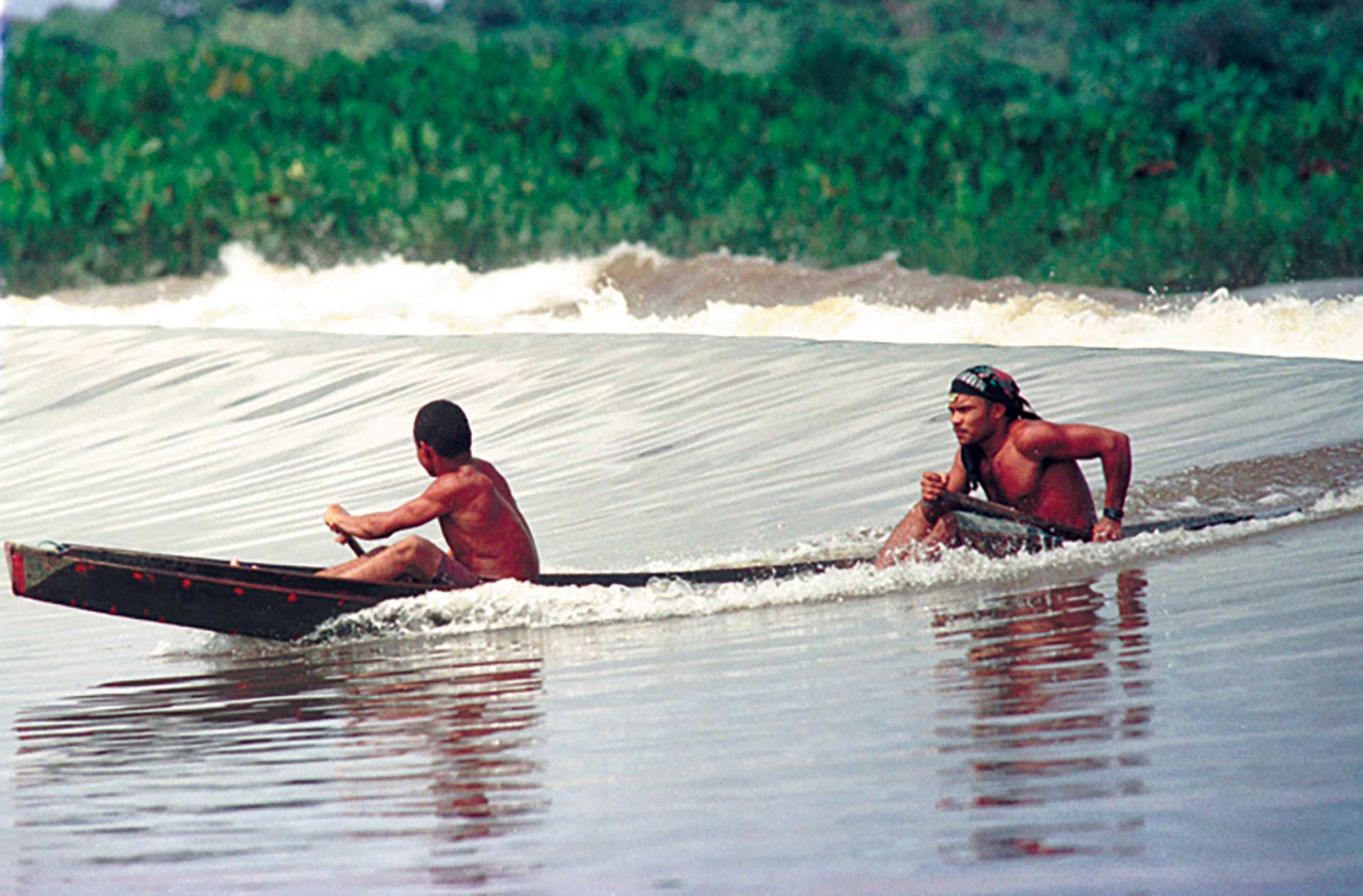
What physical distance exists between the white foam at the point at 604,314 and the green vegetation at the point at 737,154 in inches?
16.6

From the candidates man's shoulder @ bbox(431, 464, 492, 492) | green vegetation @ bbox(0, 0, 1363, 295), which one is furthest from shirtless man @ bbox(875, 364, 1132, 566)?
green vegetation @ bbox(0, 0, 1363, 295)

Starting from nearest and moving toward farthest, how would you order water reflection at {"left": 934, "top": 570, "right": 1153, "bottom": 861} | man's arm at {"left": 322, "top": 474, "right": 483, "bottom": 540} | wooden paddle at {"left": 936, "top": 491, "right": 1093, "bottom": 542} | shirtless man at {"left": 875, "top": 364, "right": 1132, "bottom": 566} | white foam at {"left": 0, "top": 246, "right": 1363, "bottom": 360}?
water reflection at {"left": 934, "top": 570, "right": 1153, "bottom": 861}, man's arm at {"left": 322, "top": 474, "right": 483, "bottom": 540}, wooden paddle at {"left": 936, "top": 491, "right": 1093, "bottom": 542}, shirtless man at {"left": 875, "top": 364, "right": 1132, "bottom": 566}, white foam at {"left": 0, "top": 246, "right": 1363, "bottom": 360}

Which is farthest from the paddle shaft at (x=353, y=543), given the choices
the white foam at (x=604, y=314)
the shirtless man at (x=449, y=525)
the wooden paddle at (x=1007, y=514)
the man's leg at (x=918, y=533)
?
the white foam at (x=604, y=314)

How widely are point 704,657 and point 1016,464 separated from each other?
76.1 inches

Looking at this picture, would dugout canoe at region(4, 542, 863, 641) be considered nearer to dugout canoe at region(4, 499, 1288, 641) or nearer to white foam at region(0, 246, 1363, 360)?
dugout canoe at region(4, 499, 1288, 641)

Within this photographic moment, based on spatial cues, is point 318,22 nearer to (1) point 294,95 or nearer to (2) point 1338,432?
(1) point 294,95

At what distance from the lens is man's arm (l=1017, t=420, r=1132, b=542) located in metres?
6.78

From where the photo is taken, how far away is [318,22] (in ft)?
126

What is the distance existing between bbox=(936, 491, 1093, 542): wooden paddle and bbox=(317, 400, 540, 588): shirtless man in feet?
4.62

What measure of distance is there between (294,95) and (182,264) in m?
3.78

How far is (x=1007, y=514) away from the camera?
665cm

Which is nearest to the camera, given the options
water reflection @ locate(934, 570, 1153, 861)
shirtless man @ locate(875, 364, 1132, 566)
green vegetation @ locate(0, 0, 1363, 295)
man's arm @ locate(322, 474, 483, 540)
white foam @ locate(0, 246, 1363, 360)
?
water reflection @ locate(934, 570, 1153, 861)

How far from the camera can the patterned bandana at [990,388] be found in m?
6.76

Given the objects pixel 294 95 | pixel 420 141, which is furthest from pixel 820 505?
pixel 294 95
